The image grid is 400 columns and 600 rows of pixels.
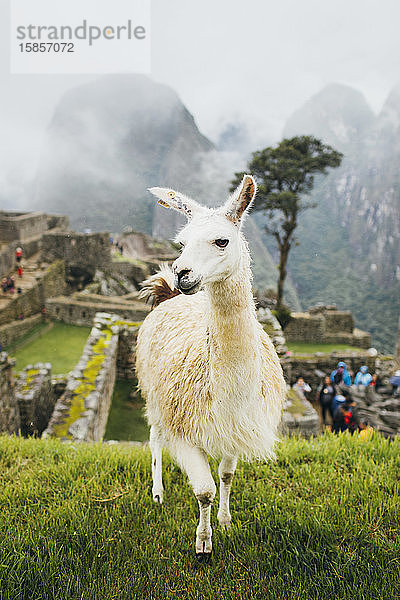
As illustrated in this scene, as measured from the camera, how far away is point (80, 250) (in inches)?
906

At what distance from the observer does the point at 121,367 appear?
37.5ft

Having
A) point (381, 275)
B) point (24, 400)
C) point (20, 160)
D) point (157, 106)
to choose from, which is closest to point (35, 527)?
point (24, 400)

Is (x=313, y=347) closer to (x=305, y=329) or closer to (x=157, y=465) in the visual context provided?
(x=305, y=329)

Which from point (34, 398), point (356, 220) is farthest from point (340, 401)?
point (356, 220)

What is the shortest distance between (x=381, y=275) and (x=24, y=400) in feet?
189

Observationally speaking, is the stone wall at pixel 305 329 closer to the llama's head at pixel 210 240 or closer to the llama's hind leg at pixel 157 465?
the llama's hind leg at pixel 157 465

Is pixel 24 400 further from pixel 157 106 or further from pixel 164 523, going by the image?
pixel 157 106

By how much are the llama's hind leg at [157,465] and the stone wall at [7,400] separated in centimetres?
467

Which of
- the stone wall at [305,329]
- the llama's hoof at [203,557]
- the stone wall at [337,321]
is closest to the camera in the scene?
the llama's hoof at [203,557]

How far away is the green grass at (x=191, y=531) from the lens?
2.33m

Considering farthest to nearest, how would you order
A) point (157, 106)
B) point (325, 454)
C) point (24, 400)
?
point (157, 106) → point (24, 400) → point (325, 454)

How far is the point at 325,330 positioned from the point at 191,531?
2073 centimetres

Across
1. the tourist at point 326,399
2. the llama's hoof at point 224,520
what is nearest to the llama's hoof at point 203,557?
the llama's hoof at point 224,520

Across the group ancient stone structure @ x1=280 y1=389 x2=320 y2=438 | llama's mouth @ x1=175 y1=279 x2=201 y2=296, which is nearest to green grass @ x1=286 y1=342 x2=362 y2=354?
ancient stone structure @ x1=280 y1=389 x2=320 y2=438
